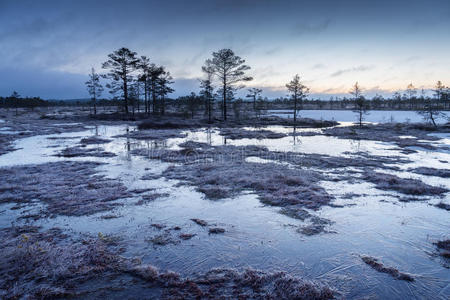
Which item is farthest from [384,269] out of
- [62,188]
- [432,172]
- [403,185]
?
[62,188]

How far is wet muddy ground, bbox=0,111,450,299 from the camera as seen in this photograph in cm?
611

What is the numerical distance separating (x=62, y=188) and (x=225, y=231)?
9547mm

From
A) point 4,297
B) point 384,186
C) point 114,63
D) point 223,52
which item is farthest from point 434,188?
point 114,63

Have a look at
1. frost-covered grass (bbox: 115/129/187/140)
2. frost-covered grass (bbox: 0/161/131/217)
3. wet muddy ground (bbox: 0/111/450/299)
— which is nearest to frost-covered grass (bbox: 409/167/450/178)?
wet muddy ground (bbox: 0/111/450/299)

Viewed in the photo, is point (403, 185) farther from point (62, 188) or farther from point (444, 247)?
point (62, 188)

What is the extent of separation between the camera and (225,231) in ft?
29.1

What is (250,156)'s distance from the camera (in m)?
22.0

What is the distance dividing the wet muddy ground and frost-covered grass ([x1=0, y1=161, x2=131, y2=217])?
8 cm

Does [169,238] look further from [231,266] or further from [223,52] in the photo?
[223,52]

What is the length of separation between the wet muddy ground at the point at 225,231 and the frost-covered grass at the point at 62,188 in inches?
3.3

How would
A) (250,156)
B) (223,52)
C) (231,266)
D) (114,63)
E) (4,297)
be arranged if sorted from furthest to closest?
(114,63)
(223,52)
(250,156)
(231,266)
(4,297)

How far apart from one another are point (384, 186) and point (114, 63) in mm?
58901

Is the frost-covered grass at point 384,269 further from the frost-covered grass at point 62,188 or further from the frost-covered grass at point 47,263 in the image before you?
the frost-covered grass at point 62,188

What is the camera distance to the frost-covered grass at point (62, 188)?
1082 cm
